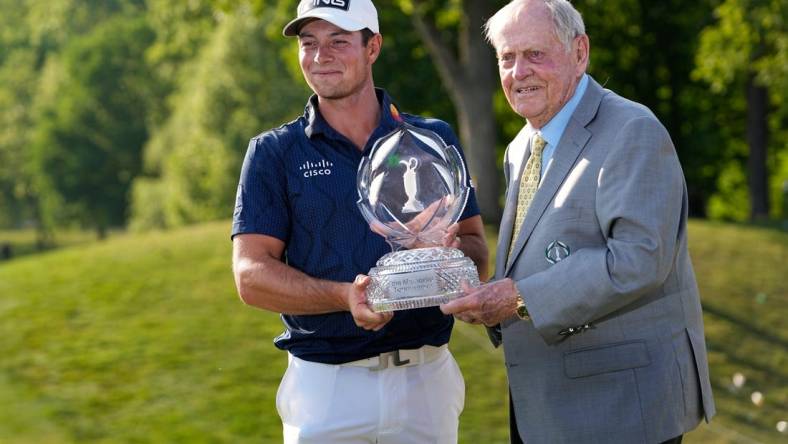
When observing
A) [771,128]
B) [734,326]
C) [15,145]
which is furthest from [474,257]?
[15,145]

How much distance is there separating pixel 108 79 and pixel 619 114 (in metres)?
52.1

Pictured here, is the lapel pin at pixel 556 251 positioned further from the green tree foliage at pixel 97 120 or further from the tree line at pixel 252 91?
the green tree foliage at pixel 97 120

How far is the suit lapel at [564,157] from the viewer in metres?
3.78

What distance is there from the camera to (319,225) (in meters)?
4.20

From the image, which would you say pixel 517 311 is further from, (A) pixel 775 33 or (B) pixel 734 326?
(A) pixel 775 33

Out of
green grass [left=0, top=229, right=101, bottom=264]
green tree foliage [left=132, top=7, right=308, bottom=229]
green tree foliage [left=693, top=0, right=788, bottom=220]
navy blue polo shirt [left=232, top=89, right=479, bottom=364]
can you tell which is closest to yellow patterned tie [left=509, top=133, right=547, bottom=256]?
navy blue polo shirt [left=232, top=89, right=479, bottom=364]

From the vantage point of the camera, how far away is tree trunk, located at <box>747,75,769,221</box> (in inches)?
1030

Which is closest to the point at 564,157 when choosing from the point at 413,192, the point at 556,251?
the point at 556,251

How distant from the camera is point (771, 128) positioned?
31.5 m

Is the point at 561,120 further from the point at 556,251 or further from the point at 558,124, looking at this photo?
the point at 556,251

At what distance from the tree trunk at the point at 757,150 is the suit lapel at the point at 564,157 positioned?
2334cm

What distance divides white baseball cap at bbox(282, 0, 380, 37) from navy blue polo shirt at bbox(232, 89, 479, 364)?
0.39 metres

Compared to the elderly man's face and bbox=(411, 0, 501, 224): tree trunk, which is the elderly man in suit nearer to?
the elderly man's face

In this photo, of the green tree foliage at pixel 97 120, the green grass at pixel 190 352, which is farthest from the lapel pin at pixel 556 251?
the green tree foliage at pixel 97 120
